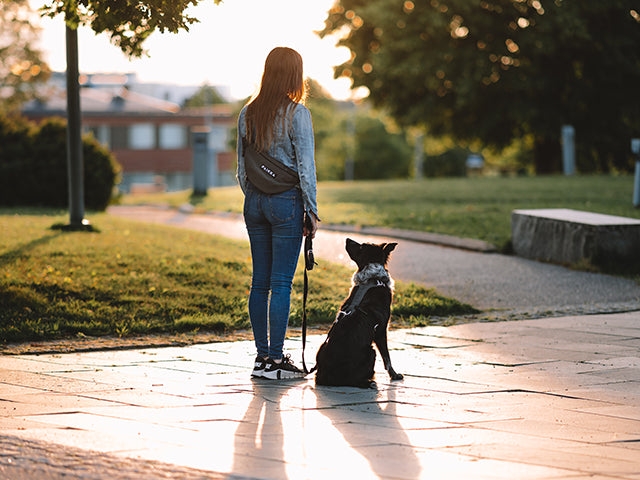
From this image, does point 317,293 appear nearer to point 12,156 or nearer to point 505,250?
point 505,250

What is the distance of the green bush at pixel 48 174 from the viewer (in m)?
18.4

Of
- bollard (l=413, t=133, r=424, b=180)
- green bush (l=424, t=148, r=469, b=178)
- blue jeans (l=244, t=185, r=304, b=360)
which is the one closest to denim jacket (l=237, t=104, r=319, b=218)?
blue jeans (l=244, t=185, r=304, b=360)

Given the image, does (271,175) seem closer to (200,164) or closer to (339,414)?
(339,414)

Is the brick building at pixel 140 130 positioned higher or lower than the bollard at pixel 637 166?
higher

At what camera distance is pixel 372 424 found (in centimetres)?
507

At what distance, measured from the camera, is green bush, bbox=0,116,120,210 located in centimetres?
1836

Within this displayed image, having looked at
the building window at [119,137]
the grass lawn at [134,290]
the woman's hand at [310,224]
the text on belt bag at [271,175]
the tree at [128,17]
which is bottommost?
the grass lawn at [134,290]

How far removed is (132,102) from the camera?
208 feet

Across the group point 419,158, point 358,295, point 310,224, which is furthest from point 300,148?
point 419,158

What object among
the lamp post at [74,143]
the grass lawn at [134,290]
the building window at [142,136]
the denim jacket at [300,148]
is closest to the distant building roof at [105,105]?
the building window at [142,136]

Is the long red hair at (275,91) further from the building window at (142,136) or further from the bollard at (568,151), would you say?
the building window at (142,136)

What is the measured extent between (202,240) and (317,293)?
141 inches

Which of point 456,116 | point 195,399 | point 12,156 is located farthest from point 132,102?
point 195,399

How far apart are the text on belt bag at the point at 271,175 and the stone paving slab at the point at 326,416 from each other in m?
1.28
